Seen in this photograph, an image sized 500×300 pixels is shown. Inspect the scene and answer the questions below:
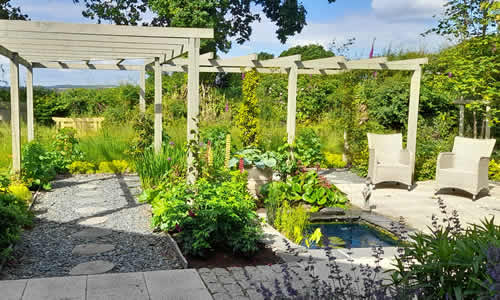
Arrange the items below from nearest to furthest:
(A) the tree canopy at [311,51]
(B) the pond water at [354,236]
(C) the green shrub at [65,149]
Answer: (B) the pond water at [354,236] → (C) the green shrub at [65,149] → (A) the tree canopy at [311,51]

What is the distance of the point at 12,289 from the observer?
3.02 meters

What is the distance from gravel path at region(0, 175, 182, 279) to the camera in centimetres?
373

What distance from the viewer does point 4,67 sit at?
32.7 ft

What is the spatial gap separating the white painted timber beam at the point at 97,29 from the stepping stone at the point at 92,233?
2107 mm

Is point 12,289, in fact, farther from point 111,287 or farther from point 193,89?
point 193,89

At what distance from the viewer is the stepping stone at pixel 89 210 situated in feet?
18.3

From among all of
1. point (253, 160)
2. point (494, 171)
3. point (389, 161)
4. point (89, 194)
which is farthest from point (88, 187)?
point (494, 171)

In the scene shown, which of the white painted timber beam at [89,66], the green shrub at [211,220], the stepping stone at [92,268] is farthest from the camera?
the white painted timber beam at [89,66]

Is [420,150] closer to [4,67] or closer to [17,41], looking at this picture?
[17,41]

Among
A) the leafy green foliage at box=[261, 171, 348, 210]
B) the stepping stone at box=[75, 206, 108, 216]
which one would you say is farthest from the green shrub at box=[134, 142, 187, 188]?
the leafy green foliage at box=[261, 171, 348, 210]

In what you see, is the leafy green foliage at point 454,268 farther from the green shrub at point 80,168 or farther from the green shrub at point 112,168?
the green shrub at point 80,168

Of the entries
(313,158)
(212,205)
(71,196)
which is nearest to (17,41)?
(71,196)

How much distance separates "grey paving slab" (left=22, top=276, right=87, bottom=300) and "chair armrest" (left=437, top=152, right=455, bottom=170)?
5.77 m

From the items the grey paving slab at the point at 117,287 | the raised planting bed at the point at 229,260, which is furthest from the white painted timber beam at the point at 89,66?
the grey paving slab at the point at 117,287
